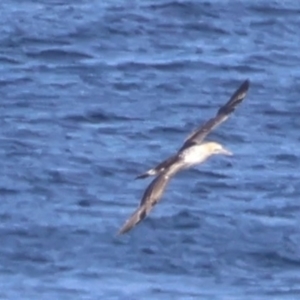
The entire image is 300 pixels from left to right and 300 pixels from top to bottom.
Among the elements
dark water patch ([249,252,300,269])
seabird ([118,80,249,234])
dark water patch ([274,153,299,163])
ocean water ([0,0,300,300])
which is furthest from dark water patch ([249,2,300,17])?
seabird ([118,80,249,234])

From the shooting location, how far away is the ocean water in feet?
53.7

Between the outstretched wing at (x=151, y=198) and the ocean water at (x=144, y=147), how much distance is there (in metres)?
4.56

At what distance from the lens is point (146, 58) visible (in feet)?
72.9

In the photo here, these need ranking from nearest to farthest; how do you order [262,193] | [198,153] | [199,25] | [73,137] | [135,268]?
[198,153], [135,268], [262,193], [73,137], [199,25]

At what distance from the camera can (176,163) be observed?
10984 mm

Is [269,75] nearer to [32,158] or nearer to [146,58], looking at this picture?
[146,58]

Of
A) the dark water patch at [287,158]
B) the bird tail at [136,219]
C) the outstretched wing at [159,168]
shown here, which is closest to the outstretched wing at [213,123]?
the outstretched wing at [159,168]

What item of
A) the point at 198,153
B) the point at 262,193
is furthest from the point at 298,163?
the point at 198,153

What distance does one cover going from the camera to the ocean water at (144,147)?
644 inches

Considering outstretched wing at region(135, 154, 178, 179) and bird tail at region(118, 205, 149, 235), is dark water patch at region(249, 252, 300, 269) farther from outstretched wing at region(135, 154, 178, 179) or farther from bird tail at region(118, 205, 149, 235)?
bird tail at region(118, 205, 149, 235)

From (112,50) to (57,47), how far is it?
650 millimetres

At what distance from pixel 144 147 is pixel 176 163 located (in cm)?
824

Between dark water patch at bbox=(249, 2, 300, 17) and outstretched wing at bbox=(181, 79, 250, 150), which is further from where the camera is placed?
dark water patch at bbox=(249, 2, 300, 17)

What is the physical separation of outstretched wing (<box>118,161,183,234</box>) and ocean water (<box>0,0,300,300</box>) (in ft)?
15.0
